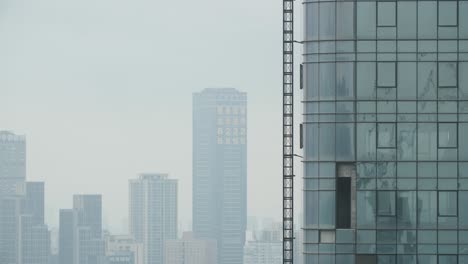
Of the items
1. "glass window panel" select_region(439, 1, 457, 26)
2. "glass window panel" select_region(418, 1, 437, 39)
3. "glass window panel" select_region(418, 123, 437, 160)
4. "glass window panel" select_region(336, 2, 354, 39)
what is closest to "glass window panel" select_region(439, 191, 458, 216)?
"glass window panel" select_region(418, 123, 437, 160)

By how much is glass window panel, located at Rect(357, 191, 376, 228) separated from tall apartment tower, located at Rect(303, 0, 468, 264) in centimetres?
3

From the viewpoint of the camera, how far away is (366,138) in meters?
41.4

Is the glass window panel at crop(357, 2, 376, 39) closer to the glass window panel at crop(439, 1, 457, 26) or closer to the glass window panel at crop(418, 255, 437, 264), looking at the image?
the glass window panel at crop(439, 1, 457, 26)

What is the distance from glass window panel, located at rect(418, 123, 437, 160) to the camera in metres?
41.2

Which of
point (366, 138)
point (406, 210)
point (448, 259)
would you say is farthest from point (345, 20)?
point (448, 259)

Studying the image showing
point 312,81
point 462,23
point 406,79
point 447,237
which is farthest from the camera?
point 312,81

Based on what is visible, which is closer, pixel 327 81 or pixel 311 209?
pixel 311 209

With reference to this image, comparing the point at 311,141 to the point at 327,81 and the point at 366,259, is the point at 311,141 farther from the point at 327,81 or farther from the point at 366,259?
the point at 366,259

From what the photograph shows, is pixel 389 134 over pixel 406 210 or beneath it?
over

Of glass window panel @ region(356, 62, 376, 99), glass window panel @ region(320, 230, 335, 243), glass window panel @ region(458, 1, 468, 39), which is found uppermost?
glass window panel @ region(458, 1, 468, 39)

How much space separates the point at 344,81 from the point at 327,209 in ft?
13.1

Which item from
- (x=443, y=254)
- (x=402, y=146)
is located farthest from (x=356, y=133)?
(x=443, y=254)

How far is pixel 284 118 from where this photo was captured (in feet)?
141

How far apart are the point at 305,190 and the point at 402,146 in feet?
10.8
